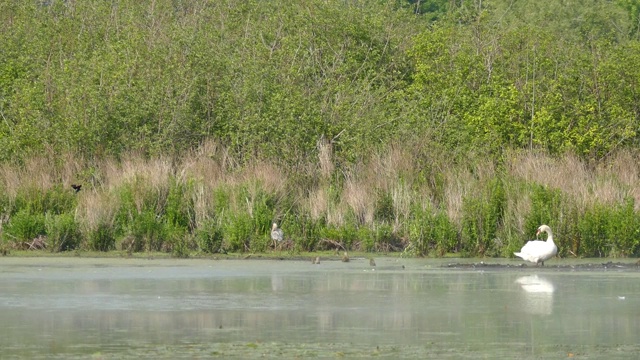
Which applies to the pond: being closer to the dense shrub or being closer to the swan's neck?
the swan's neck

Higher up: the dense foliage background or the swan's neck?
the dense foliage background

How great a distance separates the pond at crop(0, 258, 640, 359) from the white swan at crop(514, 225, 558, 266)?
329mm

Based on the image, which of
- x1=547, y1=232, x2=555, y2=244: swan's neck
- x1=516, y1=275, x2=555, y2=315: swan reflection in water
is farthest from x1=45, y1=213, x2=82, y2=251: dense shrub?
x1=516, y1=275, x2=555, y2=315: swan reflection in water

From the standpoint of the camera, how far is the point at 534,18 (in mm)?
58469

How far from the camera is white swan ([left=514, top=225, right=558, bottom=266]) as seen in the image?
19.9 m

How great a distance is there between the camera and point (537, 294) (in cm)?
1600

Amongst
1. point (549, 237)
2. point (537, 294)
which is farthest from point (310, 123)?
point (537, 294)

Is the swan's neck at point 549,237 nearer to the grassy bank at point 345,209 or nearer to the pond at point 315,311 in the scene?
the pond at point 315,311

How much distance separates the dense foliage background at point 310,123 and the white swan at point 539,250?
161cm

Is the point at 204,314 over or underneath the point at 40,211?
underneath

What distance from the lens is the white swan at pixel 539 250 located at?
19.9m

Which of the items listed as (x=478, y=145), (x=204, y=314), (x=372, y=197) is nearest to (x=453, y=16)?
(x=478, y=145)

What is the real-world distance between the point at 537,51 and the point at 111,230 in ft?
50.2

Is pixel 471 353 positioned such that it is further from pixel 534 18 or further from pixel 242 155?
pixel 534 18
